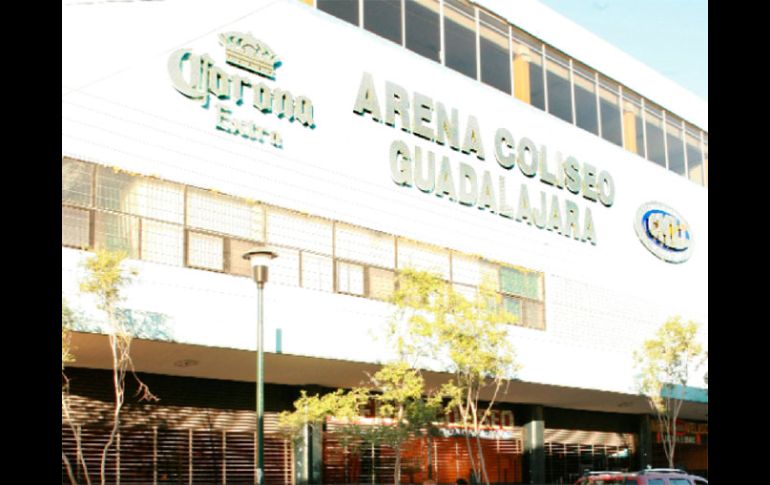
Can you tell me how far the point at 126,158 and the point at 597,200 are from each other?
17972mm

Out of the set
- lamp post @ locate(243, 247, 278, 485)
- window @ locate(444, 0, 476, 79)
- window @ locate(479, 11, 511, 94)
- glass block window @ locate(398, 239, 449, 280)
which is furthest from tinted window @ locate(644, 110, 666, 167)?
lamp post @ locate(243, 247, 278, 485)

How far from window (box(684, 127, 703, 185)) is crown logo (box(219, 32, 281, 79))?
22.5m

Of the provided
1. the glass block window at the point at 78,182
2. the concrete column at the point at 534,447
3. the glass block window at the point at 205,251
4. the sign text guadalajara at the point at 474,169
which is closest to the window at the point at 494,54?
the sign text guadalajara at the point at 474,169

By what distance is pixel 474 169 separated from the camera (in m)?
28.8

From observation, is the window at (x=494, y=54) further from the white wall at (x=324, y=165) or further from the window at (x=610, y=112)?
the window at (x=610, y=112)

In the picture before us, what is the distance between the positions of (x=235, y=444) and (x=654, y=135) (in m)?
21.5

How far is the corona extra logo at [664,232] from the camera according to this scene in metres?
35.9

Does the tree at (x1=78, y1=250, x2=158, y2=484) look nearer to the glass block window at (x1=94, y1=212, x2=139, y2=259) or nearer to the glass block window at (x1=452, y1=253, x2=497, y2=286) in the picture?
the glass block window at (x1=94, y1=212, x2=139, y2=259)

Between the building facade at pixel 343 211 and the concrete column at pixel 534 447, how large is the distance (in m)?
0.07

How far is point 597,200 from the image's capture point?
33.6m

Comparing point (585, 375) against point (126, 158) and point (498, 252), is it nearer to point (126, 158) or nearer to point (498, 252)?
point (498, 252)

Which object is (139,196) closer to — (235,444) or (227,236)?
(227,236)
